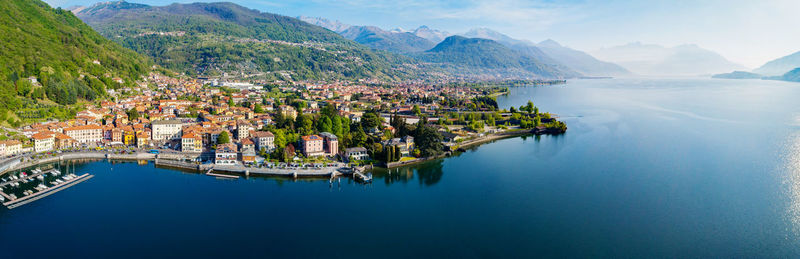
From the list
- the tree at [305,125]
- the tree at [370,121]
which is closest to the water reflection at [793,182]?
the tree at [370,121]

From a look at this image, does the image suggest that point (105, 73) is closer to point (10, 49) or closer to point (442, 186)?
point (10, 49)

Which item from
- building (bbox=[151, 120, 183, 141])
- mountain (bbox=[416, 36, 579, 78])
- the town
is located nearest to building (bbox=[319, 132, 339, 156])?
the town

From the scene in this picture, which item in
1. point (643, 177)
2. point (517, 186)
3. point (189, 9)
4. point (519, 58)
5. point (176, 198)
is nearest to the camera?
point (176, 198)

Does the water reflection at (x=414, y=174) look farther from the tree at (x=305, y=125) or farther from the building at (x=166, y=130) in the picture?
the building at (x=166, y=130)

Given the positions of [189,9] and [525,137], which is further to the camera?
[189,9]

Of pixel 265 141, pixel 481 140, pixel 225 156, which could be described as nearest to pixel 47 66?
pixel 265 141

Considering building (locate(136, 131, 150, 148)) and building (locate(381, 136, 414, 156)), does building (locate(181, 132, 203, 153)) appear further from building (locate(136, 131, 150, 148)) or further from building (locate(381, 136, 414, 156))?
building (locate(381, 136, 414, 156))

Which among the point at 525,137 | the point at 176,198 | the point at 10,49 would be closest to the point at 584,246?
the point at 176,198
